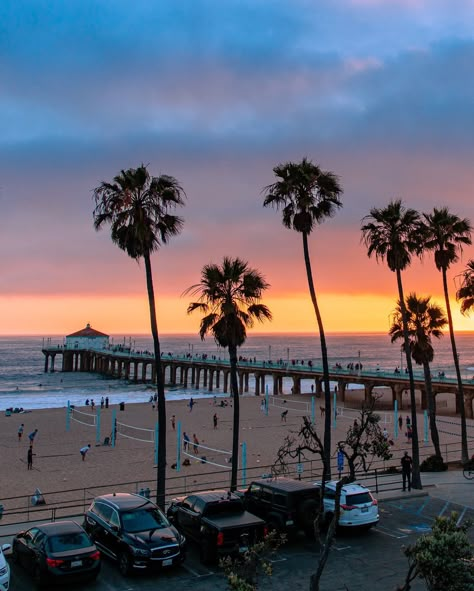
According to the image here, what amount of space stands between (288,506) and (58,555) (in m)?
5.87

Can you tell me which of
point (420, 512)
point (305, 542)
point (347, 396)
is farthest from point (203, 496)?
point (347, 396)

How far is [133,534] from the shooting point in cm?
1249

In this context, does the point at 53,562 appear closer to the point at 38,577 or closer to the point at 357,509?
the point at 38,577

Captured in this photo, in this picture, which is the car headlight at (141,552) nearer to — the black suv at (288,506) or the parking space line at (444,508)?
the black suv at (288,506)

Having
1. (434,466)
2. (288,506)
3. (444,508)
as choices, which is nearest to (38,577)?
(288,506)

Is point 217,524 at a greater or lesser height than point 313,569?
greater

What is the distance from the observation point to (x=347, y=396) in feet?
233

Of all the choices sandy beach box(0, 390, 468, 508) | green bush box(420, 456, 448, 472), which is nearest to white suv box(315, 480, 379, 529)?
sandy beach box(0, 390, 468, 508)

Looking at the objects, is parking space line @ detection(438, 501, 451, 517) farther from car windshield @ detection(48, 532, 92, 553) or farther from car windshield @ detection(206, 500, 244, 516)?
car windshield @ detection(48, 532, 92, 553)

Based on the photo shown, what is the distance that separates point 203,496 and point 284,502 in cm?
215

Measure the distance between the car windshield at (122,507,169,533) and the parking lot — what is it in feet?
3.24

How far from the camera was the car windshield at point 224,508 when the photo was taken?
13.6 metres

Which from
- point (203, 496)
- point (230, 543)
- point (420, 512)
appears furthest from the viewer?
point (420, 512)

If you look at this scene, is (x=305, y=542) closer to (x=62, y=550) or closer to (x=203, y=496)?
(x=203, y=496)
